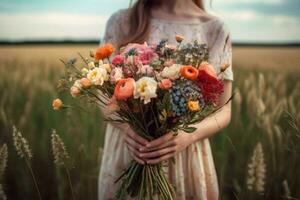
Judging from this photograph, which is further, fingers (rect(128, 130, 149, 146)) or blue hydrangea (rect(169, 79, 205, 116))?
fingers (rect(128, 130, 149, 146))

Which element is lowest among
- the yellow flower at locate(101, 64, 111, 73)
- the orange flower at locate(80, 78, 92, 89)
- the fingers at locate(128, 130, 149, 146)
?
the fingers at locate(128, 130, 149, 146)

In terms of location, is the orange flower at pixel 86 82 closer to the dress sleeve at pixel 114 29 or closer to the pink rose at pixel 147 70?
the pink rose at pixel 147 70

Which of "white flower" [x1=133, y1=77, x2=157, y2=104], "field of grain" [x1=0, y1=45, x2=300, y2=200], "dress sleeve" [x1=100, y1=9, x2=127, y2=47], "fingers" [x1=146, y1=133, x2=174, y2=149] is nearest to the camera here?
"white flower" [x1=133, y1=77, x2=157, y2=104]

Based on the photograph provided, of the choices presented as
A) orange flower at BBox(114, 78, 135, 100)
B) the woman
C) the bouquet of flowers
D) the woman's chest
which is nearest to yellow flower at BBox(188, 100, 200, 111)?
the bouquet of flowers

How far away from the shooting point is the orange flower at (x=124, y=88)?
2.67 feet

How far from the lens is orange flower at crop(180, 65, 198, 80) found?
0.81m

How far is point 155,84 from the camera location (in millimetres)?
818

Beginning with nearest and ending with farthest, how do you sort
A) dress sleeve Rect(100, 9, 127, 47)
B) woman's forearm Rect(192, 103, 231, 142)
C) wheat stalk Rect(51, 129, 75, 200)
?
wheat stalk Rect(51, 129, 75, 200)
woman's forearm Rect(192, 103, 231, 142)
dress sleeve Rect(100, 9, 127, 47)

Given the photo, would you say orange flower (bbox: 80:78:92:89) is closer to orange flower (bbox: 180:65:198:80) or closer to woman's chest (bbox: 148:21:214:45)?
orange flower (bbox: 180:65:198:80)

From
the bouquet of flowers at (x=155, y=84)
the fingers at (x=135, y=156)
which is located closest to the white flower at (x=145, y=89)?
the bouquet of flowers at (x=155, y=84)

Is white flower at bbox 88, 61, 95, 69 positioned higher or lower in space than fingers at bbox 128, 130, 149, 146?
higher

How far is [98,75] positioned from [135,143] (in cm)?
23

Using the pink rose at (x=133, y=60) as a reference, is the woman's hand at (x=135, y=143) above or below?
below

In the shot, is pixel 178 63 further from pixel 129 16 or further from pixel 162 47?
pixel 129 16
